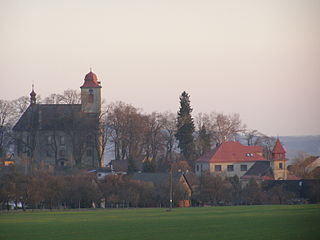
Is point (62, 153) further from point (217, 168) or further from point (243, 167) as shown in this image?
point (243, 167)

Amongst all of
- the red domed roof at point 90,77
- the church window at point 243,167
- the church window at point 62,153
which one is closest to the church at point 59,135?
the church window at point 62,153

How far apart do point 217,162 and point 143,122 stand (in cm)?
1187

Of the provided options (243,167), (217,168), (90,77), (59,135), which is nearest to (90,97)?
(90,77)

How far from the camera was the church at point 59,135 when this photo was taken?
360 feet

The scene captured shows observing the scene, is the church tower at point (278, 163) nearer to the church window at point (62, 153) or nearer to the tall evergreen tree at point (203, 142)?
the tall evergreen tree at point (203, 142)

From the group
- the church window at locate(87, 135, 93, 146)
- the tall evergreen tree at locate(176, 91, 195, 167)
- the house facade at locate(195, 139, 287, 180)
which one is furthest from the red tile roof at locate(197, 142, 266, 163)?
the church window at locate(87, 135, 93, 146)

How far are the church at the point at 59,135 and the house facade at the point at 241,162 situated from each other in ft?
50.0

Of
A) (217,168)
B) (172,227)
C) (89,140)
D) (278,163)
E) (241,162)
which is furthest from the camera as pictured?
(241,162)

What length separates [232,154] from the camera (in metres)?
114

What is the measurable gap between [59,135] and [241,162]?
2626 centimetres

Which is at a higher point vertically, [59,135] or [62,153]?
[59,135]

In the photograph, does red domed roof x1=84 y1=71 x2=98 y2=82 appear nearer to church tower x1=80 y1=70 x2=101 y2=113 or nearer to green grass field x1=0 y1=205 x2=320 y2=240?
church tower x1=80 y1=70 x2=101 y2=113

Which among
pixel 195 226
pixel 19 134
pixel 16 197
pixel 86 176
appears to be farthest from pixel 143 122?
pixel 195 226

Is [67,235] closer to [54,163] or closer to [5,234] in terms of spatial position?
[5,234]
